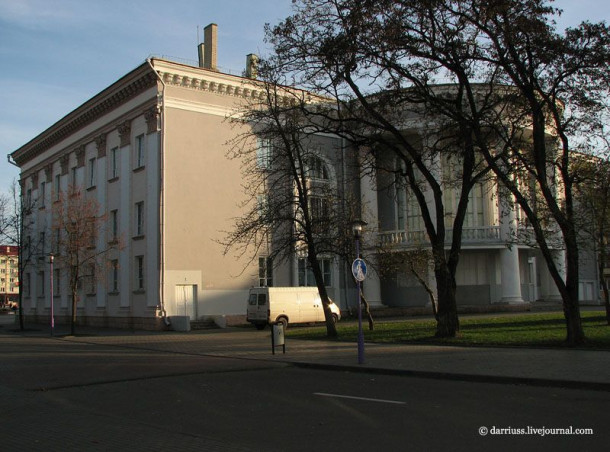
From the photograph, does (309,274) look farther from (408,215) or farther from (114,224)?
(114,224)

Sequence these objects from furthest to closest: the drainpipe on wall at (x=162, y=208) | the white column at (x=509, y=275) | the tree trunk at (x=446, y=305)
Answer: the white column at (x=509, y=275), the drainpipe on wall at (x=162, y=208), the tree trunk at (x=446, y=305)

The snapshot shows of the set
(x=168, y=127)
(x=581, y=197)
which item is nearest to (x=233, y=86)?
(x=168, y=127)

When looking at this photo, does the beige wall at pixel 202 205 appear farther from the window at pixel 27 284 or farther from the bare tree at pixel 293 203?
the window at pixel 27 284

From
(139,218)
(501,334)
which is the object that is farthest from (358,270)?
(139,218)

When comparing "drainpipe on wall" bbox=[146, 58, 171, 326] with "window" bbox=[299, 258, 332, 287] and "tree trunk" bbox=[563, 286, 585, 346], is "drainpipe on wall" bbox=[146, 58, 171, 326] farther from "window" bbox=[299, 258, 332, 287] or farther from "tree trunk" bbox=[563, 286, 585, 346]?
"tree trunk" bbox=[563, 286, 585, 346]

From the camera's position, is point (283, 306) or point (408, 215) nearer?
point (283, 306)

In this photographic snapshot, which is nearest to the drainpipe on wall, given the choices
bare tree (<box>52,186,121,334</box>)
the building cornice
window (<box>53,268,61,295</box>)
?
the building cornice

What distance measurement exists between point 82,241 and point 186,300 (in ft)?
21.6

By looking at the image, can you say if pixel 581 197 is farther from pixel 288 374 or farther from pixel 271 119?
pixel 288 374

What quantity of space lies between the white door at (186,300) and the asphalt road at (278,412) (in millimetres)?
18322

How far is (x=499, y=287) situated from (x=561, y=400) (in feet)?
106

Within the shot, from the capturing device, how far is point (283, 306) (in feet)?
104

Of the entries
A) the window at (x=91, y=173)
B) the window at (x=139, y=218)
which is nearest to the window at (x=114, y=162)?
the window at (x=91, y=173)

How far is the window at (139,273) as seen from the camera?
3484 centimetres
